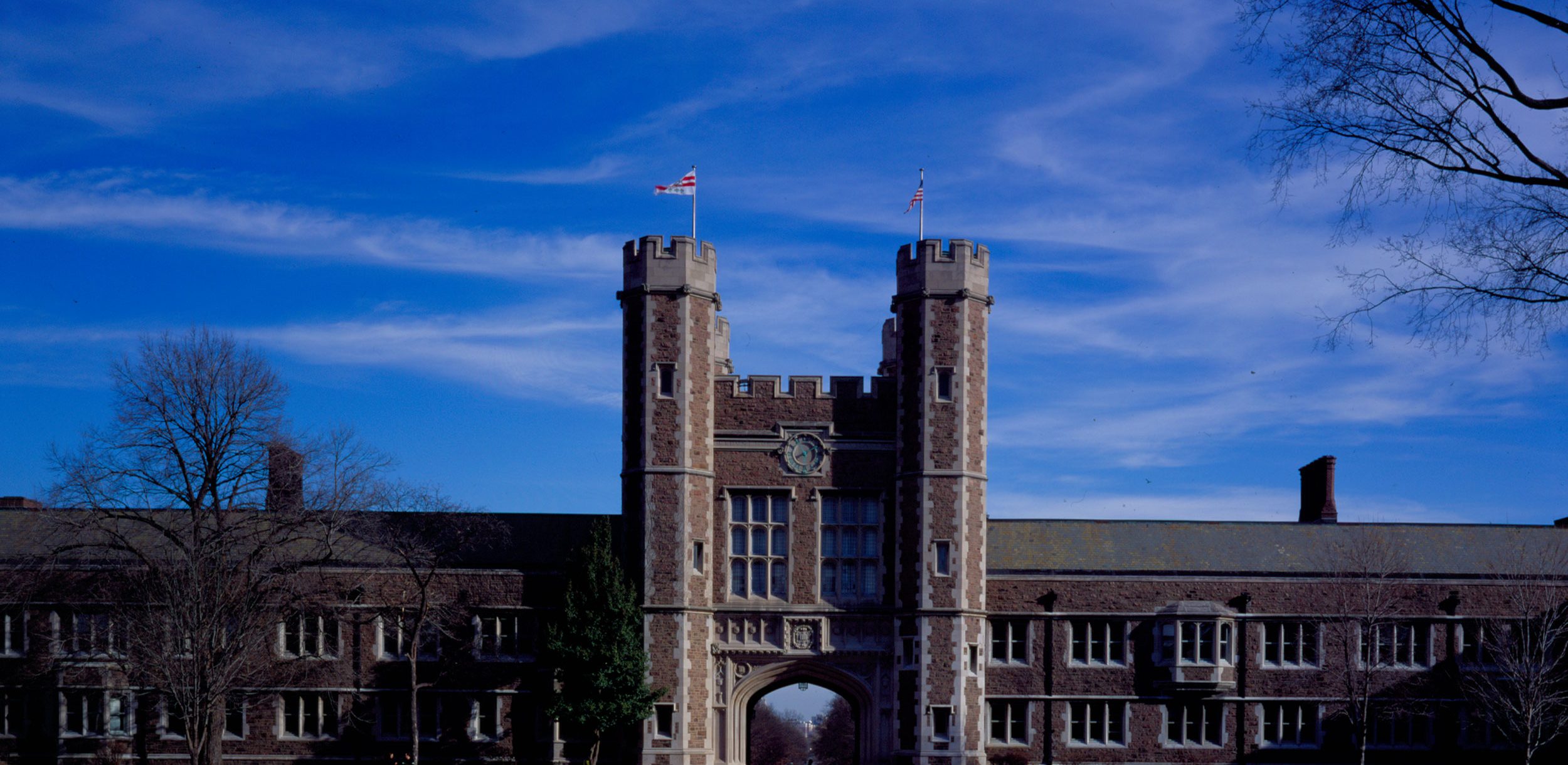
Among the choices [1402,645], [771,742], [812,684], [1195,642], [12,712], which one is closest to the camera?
[812,684]

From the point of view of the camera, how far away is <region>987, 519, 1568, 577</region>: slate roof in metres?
44.3

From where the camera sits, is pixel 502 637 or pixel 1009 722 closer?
pixel 502 637

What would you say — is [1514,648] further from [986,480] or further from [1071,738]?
[986,480]

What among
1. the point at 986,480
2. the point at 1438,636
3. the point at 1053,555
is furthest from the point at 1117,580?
the point at 1438,636

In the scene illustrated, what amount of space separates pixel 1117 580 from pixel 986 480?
16.7 feet

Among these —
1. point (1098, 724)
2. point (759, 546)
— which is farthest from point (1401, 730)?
point (759, 546)

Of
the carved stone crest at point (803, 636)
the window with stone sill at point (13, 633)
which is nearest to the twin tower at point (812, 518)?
the carved stone crest at point (803, 636)

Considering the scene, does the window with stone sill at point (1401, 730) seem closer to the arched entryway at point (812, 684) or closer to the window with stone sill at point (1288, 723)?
the window with stone sill at point (1288, 723)

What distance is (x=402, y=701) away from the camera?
41906mm

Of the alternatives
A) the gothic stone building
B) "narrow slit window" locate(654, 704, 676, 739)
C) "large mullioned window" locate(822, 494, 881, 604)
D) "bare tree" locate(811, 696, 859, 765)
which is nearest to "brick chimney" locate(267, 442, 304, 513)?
the gothic stone building

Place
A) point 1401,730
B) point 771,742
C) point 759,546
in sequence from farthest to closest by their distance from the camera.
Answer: point 771,742
point 1401,730
point 759,546

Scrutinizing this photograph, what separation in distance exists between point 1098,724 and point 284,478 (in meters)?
23.5

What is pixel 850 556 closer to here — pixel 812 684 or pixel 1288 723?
pixel 812 684

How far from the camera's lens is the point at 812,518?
4125 cm
